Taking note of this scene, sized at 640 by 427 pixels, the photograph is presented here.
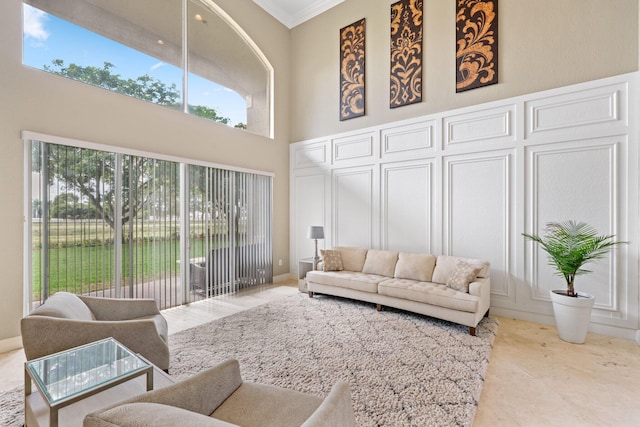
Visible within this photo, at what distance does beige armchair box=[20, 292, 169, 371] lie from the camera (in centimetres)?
188

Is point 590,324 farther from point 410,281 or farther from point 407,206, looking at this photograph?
point 407,206

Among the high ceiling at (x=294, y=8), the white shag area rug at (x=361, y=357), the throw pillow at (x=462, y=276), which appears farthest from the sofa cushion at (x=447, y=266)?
the high ceiling at (x=294, y=8)

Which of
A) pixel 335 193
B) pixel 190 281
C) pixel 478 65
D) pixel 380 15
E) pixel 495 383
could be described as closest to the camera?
pixel 495 383

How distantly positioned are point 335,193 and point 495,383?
377 cm

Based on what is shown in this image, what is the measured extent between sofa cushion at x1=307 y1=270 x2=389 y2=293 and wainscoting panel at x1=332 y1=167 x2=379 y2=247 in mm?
785

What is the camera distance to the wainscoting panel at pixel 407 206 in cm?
450

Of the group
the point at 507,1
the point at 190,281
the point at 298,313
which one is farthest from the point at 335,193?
the point at 507,1

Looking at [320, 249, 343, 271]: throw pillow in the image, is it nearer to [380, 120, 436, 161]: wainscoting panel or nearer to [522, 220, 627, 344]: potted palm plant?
[380, 120, 436, 161]: wainscoting panel

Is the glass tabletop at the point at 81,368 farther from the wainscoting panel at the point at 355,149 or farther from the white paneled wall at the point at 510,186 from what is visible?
the wainscoting panel at the point at 355,149

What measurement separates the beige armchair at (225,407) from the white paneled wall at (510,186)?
3579mm

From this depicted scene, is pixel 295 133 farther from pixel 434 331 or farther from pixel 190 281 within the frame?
pixel 434 331

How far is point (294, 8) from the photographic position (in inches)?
230

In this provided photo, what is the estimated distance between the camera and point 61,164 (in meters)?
3.24

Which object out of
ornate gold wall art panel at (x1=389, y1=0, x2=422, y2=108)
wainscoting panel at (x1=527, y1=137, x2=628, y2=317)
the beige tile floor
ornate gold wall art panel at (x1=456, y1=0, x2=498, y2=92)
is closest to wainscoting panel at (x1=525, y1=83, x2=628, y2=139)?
wainscoting panel at (x1=527, y1=137, x2=628, y2=317)
